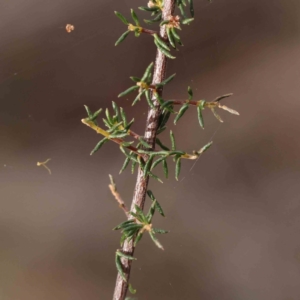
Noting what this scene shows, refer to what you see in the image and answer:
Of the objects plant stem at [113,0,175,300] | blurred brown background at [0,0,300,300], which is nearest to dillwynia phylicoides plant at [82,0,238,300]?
plant stem at [113,0,175,300]

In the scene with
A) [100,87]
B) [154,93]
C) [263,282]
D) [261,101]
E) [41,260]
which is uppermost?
[100,87]

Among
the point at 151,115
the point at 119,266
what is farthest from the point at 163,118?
the point at 119,266

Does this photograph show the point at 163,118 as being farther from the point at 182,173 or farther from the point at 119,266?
the point at 182,173

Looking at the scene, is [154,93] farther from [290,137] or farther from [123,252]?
[290,137]

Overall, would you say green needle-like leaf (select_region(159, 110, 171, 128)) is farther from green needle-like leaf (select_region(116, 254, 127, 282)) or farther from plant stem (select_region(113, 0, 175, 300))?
green needle-like leaf (select_region(116, 254, 127, 282))

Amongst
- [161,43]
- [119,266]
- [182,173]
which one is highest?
[182,173]

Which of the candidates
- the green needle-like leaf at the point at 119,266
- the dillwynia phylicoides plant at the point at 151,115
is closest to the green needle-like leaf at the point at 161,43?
the dillwynia phylicoides plant at the point at 151,115

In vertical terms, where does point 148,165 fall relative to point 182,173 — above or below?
below

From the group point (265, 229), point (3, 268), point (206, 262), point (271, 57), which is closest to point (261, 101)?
point (271, 57)

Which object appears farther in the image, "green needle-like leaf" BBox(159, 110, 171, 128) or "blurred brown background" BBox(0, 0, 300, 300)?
"blurred brown background" BBox(0, 0, 300, 300)
